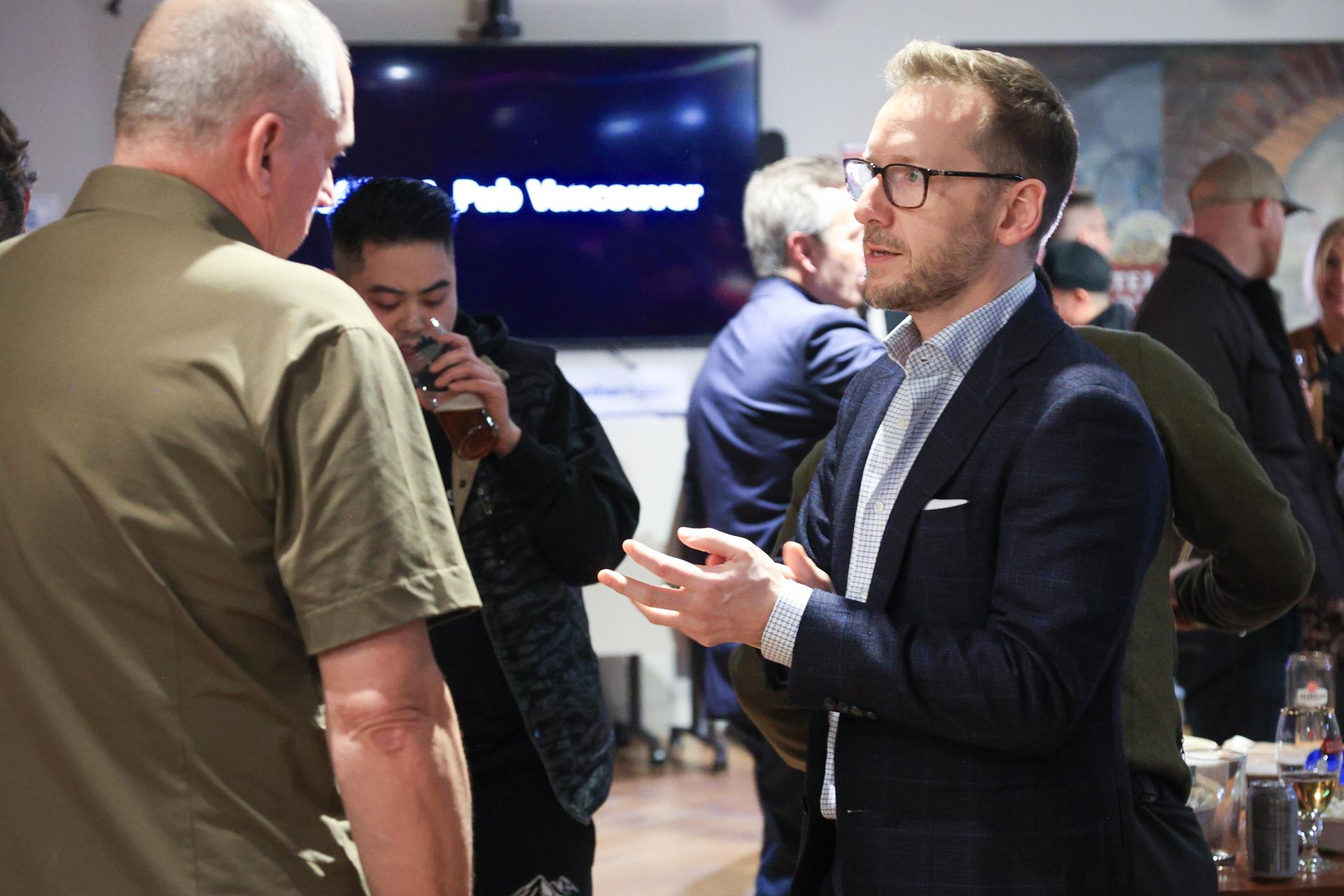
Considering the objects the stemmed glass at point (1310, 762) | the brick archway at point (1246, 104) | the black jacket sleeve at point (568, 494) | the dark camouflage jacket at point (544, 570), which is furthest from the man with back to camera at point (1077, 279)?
the dark camouflage jacket at point (544, 570)

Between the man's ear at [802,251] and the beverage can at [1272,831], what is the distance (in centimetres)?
191

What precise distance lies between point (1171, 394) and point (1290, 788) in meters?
0.67

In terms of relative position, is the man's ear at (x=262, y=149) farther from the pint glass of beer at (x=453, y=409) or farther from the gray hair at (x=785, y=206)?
the gray hair at (x=785, y=206)

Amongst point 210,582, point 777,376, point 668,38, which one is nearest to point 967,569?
point 210,582

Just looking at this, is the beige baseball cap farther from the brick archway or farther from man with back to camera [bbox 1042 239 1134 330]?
the brick archway

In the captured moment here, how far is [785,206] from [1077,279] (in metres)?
1.38

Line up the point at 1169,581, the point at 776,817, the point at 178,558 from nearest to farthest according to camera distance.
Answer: the point at 178,558
the point at 1169,581
the point at 776,817

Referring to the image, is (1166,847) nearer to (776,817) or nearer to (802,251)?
(776,817)

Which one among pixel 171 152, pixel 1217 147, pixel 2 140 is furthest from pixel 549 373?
pixel 1217 147

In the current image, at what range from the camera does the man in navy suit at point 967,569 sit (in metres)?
1.41

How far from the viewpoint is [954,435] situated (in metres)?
1.50

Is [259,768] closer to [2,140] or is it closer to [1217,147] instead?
[2,140]

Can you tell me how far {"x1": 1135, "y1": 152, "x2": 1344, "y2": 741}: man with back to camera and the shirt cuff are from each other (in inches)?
104

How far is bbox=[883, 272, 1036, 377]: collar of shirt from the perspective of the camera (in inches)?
62.6
